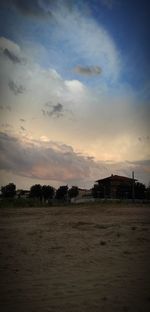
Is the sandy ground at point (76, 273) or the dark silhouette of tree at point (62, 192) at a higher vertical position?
the dark silhouette of tree at point (62, 192)

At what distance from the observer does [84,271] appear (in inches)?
306

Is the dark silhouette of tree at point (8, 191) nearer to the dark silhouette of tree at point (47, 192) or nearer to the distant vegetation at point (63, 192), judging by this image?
the distant vegetation at point (63, 192)

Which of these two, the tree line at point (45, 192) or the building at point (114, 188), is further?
the tree line at point (45, 192)

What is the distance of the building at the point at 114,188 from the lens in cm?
8269

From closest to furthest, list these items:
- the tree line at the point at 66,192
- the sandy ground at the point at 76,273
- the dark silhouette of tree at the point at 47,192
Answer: the sandy ground at the point at 76,273 < the tree line at the point at 66,192 < the dark silhouette of tree at the point at 47,192

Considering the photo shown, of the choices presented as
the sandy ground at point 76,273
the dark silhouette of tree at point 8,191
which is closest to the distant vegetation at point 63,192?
the dark silhouette of tree at point 8,191

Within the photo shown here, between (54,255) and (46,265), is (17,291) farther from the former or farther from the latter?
(54,255)

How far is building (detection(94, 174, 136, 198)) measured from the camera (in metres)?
82.7

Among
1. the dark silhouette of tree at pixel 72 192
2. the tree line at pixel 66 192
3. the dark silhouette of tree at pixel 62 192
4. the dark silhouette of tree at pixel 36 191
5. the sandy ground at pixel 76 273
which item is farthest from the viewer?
the dark silhouette of tree at pixel 72 192

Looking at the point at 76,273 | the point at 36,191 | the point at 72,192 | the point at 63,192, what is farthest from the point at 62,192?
the point at 76,273

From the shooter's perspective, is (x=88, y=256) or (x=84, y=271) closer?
(x=84, y=271)

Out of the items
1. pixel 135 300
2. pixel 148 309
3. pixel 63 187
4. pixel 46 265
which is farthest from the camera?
pixel 63 187

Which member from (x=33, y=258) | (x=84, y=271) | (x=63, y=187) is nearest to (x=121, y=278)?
(x=84, y=271)

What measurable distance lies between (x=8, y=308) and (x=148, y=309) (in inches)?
102
